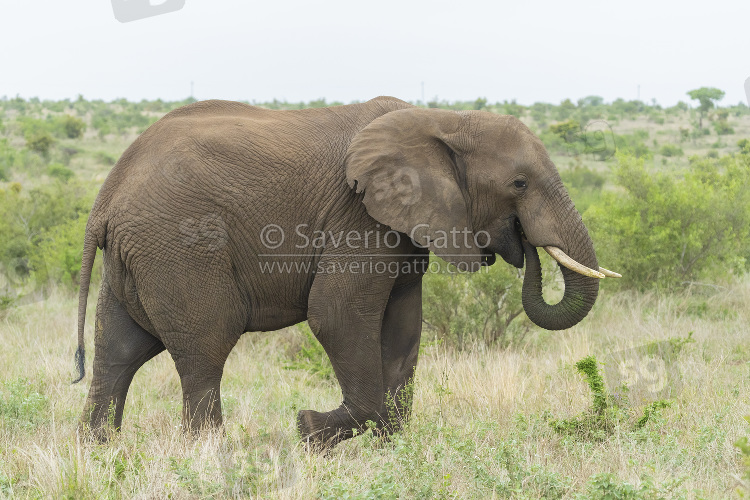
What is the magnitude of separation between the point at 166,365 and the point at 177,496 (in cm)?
408

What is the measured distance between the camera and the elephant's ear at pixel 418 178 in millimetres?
5488

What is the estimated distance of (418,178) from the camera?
5562 mm

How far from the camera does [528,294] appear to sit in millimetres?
5828

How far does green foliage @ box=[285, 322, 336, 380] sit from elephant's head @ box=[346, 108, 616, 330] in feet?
10.4

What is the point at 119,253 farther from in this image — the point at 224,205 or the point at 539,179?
the point at 539,179

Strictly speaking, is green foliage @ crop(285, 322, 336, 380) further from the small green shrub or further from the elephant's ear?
the elephant's ear

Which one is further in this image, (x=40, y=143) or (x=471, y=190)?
Result: (x=40, y=143)

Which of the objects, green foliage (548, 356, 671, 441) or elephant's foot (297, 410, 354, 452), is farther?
green foliage (548, 356, 671, 441)

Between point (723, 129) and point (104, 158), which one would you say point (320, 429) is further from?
point (723, 129)

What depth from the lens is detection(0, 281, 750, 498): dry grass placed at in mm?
4766

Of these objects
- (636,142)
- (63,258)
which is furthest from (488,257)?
(636,142)

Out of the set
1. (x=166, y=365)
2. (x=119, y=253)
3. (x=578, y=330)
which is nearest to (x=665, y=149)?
(x=578, y=330)

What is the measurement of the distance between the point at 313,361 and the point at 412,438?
3562 millimetres
